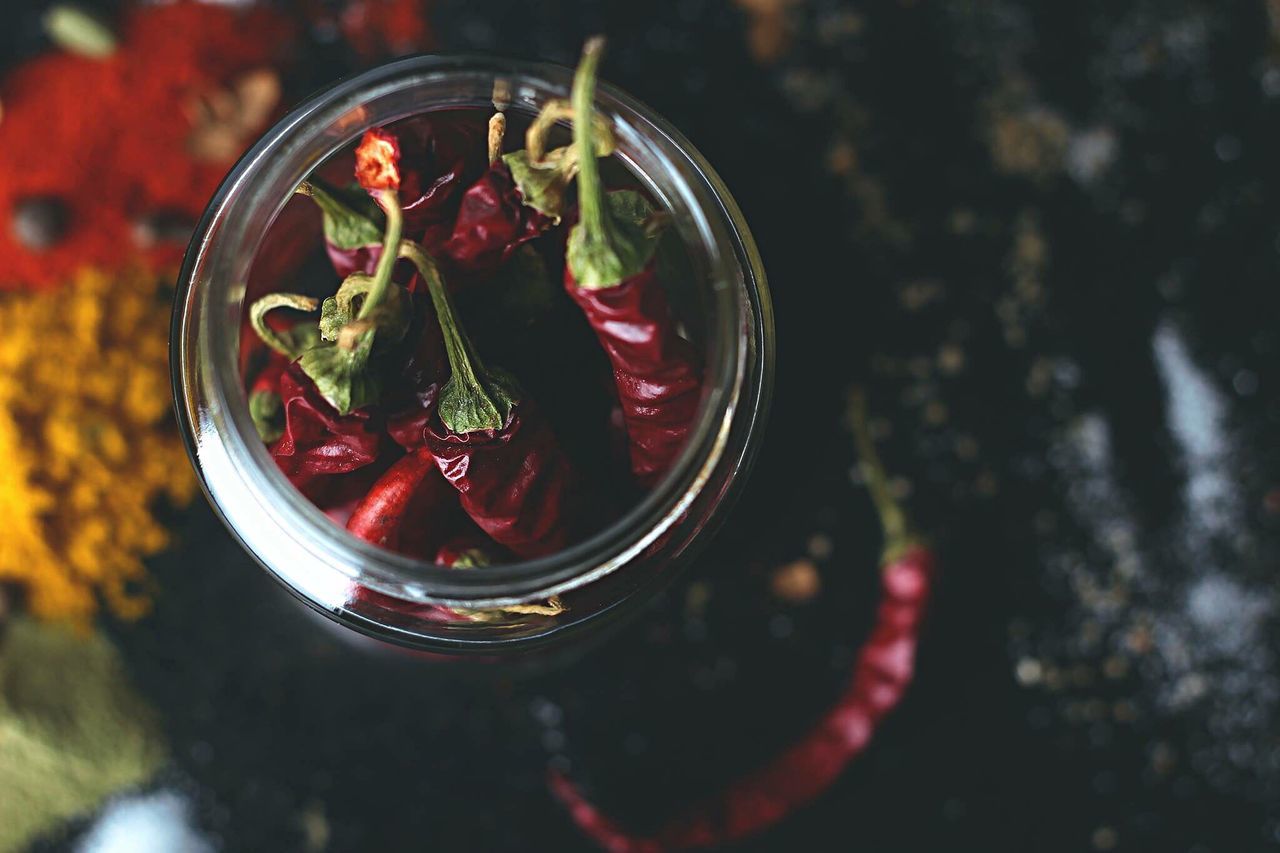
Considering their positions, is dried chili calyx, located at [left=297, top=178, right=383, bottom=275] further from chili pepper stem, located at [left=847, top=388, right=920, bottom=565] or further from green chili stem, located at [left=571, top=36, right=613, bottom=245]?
chili pepper stem, located at [left=847, top=388, right=920, bottom=565]

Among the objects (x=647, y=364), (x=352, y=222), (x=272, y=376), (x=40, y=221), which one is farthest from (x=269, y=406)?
(x=40, y=221)

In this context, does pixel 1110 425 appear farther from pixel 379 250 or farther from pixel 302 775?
pixel 302 775

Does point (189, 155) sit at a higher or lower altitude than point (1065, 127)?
lower

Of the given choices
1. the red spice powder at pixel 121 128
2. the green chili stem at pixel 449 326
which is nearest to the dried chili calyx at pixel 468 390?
the green chili stem at pixel 449 326

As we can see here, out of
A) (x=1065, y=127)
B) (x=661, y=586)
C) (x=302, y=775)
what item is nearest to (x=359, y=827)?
(x=302, y=775)

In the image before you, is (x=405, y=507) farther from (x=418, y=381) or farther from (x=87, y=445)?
(x=87, y=445)

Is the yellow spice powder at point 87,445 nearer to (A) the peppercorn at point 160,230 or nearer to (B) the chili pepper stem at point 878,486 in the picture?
(A) the peppercorn at point 160,230
